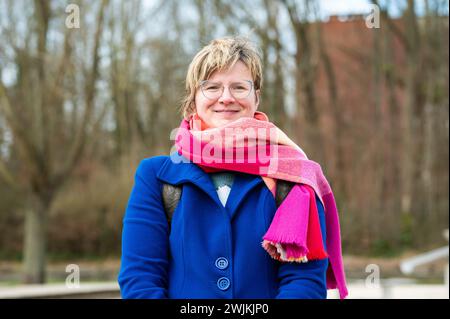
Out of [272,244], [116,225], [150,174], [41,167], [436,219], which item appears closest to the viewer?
[272,244]

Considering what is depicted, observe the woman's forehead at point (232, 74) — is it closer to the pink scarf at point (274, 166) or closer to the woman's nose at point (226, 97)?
the woman's nose at point (226, 97)

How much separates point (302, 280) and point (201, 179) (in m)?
0.43

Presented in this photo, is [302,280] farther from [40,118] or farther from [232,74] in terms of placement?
[40,118]

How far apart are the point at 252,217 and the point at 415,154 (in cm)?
2030

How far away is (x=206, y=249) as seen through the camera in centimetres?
235

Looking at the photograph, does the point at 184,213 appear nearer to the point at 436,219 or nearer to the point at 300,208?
the point at 300,208

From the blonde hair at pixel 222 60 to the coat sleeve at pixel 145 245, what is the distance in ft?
1.20

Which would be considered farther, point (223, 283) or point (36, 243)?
point (36, 243)

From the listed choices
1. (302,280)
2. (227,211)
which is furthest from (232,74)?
(302,280)

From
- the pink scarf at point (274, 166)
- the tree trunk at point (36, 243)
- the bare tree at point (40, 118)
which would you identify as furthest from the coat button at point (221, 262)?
the tree trunk at point (36, 243)

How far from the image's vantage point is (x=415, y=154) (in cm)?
2200

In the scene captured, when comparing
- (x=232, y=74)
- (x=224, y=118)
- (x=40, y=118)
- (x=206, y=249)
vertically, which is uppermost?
(x=40, y=118)

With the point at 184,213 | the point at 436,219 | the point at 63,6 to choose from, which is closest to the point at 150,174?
the point at 184,213

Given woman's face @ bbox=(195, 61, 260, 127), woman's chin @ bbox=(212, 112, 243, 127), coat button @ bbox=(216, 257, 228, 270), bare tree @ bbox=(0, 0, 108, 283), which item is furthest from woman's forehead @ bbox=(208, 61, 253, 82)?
bare tree @ bbox=(0, 0, 108, 283)
